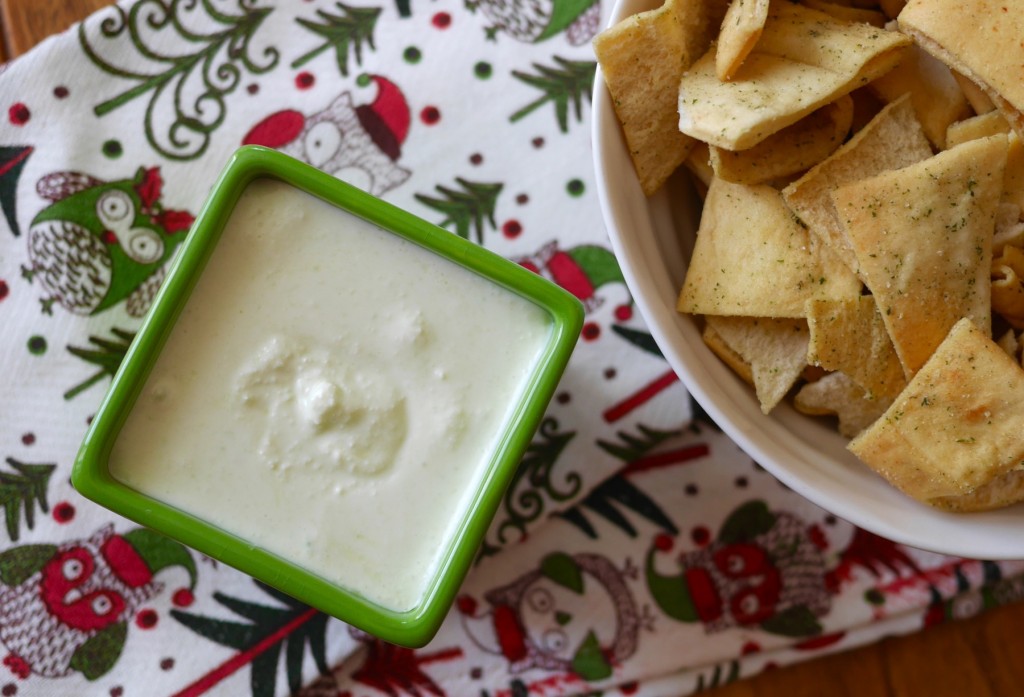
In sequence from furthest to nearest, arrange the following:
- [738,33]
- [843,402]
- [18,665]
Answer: [18,665] → [843,402] → [738,33]

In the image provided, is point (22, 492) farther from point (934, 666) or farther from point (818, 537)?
point (934, 666)

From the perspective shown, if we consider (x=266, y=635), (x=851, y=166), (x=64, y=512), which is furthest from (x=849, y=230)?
(x=64, y=512)

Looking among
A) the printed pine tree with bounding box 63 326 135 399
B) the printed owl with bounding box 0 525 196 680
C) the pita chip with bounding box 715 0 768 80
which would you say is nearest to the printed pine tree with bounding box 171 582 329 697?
the printed owl with bounding box 0 525 196 680

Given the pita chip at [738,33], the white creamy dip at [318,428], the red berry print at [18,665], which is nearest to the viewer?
the pita chip at [738,33]

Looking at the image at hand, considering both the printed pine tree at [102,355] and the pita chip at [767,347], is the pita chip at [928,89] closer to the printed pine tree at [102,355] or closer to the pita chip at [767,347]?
the pita chip at [767,347]

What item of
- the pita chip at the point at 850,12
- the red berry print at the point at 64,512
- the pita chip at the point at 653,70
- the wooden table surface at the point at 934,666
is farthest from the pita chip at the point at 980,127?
the red berry print at the point at 64,512

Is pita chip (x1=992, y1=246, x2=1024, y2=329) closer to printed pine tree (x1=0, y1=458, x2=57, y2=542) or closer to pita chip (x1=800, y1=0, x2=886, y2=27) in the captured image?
pita chip (x1=800, y1=0, x2=886, y2=27)
